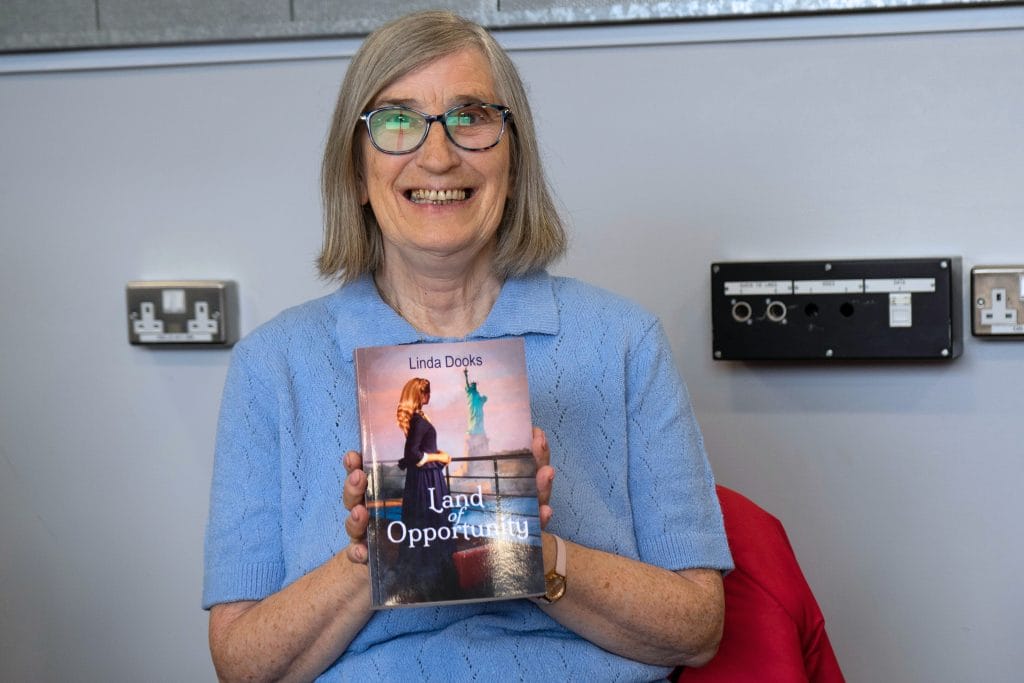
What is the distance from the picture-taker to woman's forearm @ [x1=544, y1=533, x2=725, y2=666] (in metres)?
1.18

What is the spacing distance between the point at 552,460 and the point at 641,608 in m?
0.19

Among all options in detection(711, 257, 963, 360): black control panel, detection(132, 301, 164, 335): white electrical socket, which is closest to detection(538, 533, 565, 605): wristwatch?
detection(711, 257, 963, 360): black control panel

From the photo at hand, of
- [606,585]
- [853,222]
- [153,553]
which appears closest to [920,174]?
[853,222]

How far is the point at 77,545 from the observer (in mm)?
1919

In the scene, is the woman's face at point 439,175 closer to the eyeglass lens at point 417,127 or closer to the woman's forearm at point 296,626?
the eyeglass lens at point 417,127

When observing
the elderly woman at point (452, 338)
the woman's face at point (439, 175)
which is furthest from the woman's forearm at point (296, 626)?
the woman's face at point (439, 175)

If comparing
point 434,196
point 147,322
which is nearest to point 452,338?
point 434,196

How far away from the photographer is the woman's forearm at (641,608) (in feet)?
3.86

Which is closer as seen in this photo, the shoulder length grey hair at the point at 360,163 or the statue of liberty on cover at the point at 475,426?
the statue of liberty on cover at the point at 475,426

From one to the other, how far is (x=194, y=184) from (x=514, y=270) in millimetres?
701

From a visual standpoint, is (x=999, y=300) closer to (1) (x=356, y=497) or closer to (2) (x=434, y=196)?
(2) (x=434, y=196)

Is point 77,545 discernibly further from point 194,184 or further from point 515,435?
point 515,435

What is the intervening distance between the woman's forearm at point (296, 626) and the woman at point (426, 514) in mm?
136

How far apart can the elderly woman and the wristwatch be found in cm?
3
